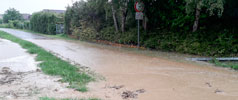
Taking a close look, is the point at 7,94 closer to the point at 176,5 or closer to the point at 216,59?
the point at 216,59

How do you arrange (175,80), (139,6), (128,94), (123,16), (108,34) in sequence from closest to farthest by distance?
(128,94)
(175,80)
(139,6)
(123,16)
(108,34)

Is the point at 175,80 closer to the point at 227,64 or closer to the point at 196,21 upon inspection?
the point at 227,64

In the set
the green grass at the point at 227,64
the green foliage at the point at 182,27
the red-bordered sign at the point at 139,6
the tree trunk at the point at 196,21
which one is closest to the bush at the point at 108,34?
the green foliage at the point at 182,27

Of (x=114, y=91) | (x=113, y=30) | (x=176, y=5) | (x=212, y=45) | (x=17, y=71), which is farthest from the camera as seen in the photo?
(x=113, y=30)

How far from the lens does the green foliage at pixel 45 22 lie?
31703 mm

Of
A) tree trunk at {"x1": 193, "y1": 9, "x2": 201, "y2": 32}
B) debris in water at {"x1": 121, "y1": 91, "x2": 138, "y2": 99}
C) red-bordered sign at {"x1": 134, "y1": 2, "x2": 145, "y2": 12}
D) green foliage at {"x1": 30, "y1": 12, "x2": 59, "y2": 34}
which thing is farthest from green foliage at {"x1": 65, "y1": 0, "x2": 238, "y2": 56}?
green foliage at {"x1": 30, "y1": 12, "x2": 59, "y2": 34}

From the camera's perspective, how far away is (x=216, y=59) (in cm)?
877

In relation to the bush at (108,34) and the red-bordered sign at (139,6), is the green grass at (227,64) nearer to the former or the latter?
the red-bordered sign at (139,6)

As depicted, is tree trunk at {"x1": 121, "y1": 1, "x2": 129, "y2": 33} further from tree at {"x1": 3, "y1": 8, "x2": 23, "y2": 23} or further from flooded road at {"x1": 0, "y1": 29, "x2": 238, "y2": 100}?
tree at {"x1": 3, "y1": 8, "x2": 23, "y2": 23}

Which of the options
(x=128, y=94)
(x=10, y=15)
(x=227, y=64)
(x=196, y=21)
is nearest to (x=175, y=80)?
(x=128, y=94)

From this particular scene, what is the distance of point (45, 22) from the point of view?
34406mm

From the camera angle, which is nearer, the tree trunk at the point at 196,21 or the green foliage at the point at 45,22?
the tree trunk at the point at 196,21

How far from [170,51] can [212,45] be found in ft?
8.44

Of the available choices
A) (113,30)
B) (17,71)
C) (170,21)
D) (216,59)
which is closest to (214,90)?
(216,59)
